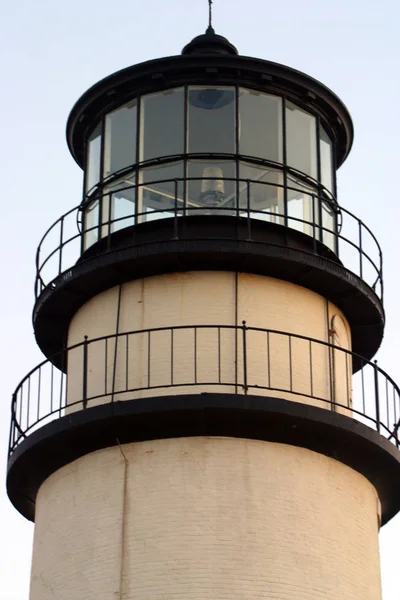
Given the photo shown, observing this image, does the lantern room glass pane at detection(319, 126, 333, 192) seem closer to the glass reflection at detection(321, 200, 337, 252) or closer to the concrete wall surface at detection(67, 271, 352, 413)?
the glass reflection at detection(321, 200, 337, 252)

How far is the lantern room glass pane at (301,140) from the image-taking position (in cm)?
2386

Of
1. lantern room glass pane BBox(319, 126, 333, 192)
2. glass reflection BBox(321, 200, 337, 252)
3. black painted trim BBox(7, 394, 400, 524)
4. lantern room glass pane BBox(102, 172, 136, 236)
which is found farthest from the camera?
lantern room glass pane BBox(319, 126, 333, 192)

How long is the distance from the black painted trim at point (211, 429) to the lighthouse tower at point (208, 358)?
0.10 ft

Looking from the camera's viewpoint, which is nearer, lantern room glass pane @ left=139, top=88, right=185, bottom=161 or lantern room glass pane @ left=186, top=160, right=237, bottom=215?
lantern room glass pane @ left=186, top=160, right=237, bottom=215

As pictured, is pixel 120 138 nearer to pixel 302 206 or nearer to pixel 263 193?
pixel 263 193

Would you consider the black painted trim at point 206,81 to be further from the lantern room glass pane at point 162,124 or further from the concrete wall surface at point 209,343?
the concrete wall surface at point 209,343

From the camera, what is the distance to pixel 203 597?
66.5ft

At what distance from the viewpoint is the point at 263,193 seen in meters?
23.4

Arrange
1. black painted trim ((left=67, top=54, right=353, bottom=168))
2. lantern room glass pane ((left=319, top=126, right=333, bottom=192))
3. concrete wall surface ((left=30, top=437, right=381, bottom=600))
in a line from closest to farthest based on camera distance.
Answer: concrete wall surface ((left=30, top=437, right=381, bottom=600))
black painted trim ((left=67, top=54, right=353, bottom=168))
lantern room glass pane ((left=319, top=126, right=333, bottom=192))

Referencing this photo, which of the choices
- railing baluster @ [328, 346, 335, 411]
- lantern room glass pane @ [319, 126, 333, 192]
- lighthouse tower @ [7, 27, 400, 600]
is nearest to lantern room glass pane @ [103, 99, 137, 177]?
lighthouse tower @ [7, 27, 400, 600]

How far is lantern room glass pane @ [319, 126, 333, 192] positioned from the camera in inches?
959

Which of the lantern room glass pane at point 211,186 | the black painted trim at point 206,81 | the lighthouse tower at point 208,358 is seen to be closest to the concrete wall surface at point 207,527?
the lighthouse tower at point 208,358

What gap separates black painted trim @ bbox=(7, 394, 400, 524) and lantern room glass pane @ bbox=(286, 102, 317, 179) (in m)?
4.34

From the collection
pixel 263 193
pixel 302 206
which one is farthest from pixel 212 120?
pixel 302 206
